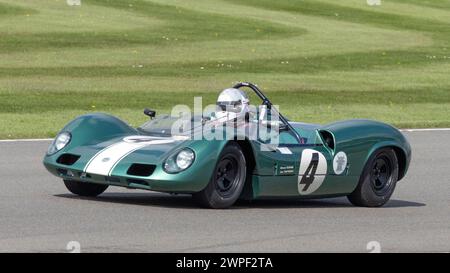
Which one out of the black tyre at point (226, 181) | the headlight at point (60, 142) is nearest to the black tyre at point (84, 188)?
the headlight at point (60, 142)

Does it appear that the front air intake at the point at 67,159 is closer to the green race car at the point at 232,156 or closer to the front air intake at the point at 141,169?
the green race car at the point at 232,156

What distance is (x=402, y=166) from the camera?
40.8ft

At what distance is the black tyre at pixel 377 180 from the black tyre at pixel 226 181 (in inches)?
56.9

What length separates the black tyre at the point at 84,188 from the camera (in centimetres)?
1183

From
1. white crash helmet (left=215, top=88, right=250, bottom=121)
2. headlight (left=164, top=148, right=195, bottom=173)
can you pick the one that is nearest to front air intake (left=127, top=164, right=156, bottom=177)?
headlight (left=164, top=148, right=195, bottom=173)

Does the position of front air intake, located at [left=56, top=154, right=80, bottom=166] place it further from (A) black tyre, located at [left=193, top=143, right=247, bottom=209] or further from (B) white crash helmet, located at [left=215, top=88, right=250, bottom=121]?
(B) white crash helmet, located at [left=215, top=88, right=250, bottom=121]

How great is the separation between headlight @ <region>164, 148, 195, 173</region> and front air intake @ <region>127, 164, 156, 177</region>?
5.7 inches

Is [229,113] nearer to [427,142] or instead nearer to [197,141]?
[197,141]

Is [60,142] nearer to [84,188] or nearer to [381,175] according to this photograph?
[84,188]

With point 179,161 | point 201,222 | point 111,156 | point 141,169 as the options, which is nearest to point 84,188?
point 111,156

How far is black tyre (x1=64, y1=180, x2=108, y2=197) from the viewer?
11828mm

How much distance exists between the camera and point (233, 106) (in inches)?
468

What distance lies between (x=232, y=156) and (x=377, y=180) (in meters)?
1.87
